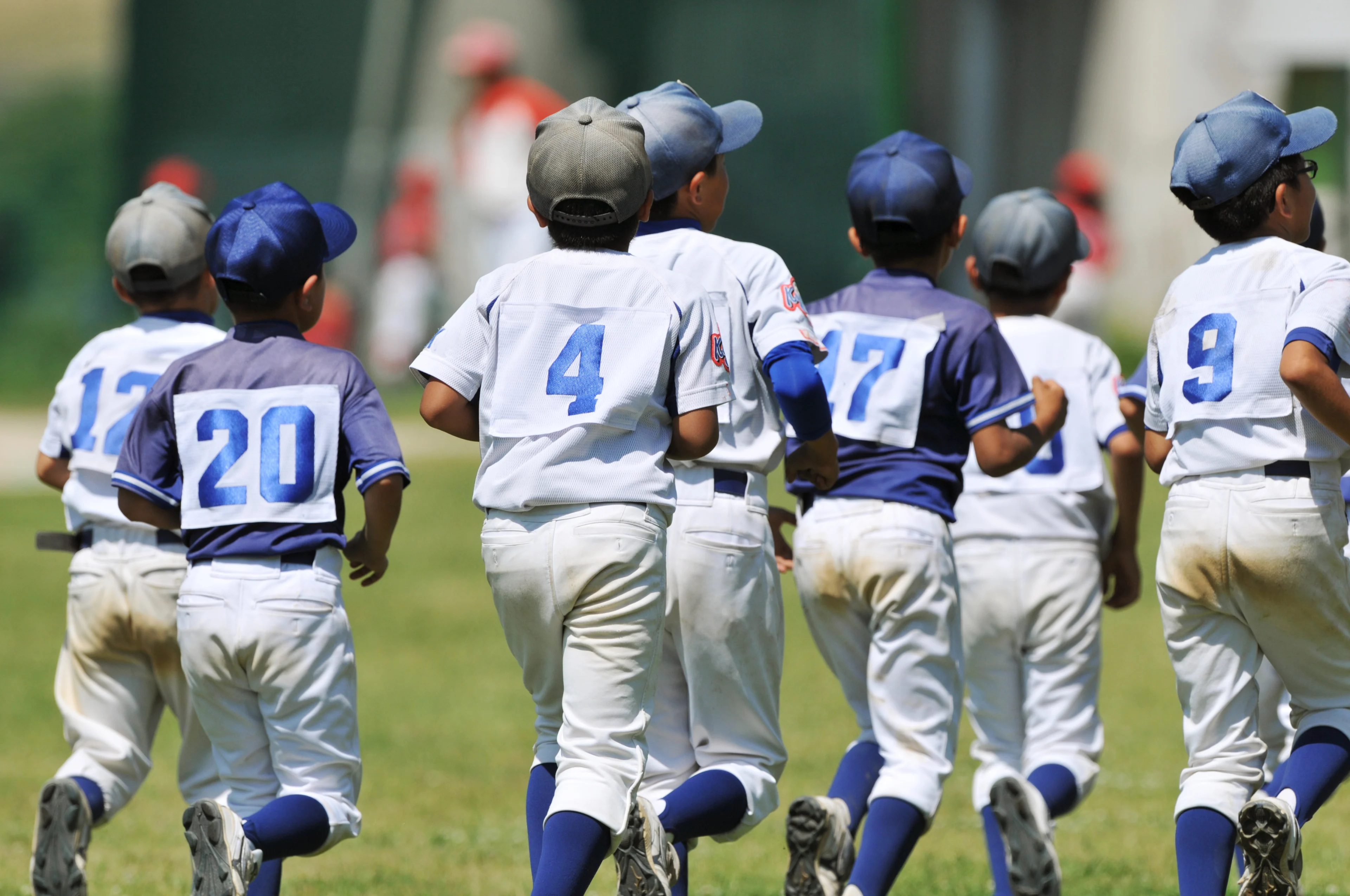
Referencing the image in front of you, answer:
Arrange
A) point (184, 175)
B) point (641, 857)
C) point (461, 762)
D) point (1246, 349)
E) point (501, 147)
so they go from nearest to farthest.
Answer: point (641, 857) → point (1246, 349) → point (461, 762) → point (501, 147) → point (184, 175)

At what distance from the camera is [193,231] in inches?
196

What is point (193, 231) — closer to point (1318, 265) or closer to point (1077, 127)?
point (1318, 265)

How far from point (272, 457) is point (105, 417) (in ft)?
3.06

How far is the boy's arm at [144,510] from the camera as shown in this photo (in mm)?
4332

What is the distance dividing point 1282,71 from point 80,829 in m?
16.7

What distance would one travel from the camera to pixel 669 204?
4.57m

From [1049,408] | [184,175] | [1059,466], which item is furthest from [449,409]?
[184,175]

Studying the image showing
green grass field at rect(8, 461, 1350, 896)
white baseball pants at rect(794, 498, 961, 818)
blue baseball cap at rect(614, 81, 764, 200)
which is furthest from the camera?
green grass field at rect(8, 461, 1350, 896)

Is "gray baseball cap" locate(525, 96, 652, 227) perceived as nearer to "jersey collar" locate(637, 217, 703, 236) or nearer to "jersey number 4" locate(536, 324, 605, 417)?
"jersey number 4" locate(536, 324, 605, 417)

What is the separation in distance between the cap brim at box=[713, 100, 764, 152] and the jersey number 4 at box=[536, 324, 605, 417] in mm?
912

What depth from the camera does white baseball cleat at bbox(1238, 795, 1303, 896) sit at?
12.6 feet

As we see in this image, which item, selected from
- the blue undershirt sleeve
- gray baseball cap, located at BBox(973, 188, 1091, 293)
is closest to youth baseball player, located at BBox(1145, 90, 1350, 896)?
the blue undershirt sleeve

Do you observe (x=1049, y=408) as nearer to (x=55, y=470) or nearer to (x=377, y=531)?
(x=377, y=531)

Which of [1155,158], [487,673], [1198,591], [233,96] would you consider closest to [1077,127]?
[1155,158]
